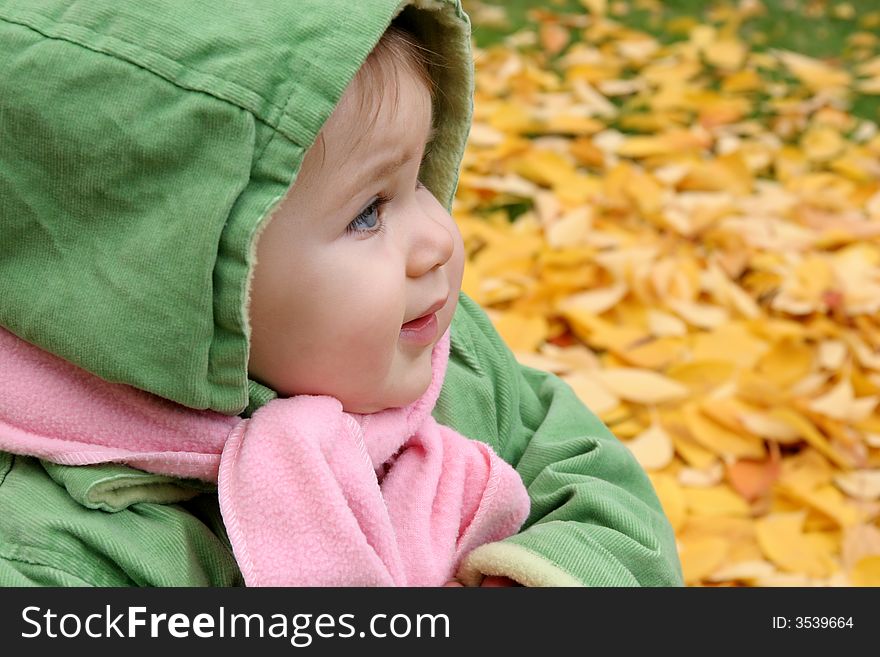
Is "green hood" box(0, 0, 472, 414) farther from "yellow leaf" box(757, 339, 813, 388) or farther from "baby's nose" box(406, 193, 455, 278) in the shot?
"yellow leaf" box(757, 339, 813, 388)

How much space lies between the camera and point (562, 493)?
3.65 ft

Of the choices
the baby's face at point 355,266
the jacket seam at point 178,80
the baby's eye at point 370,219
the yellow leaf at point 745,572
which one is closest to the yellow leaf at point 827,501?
the yellow leaf at point 745,572

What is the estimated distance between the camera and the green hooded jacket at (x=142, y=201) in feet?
2.58

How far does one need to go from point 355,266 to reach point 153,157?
0.60 feet

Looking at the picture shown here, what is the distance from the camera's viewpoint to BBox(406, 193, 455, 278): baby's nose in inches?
36.9

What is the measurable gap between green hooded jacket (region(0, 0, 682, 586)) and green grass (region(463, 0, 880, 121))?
2.33 metres

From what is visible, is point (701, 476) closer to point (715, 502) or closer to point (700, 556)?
point (715, 502)

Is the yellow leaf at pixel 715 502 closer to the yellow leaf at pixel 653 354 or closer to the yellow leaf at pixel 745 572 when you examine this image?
the yellow leaf at pixel 745 572

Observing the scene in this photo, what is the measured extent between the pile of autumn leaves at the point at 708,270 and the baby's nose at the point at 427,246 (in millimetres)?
700

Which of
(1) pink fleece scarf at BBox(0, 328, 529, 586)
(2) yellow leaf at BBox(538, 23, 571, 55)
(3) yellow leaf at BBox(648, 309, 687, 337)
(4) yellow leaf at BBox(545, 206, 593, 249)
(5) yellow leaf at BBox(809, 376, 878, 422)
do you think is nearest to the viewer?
(1) pink fleece scarf at BBox(0, 328, 529, 586)

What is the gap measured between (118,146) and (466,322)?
1.77ft

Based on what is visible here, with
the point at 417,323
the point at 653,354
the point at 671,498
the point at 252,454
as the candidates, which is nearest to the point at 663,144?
the point at 653,354

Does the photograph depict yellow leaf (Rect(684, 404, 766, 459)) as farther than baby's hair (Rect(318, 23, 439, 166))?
Yes

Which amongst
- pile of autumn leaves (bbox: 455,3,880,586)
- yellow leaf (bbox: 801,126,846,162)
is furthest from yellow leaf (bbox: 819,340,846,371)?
yellow leaf (bbox: 801,126,846,162)
